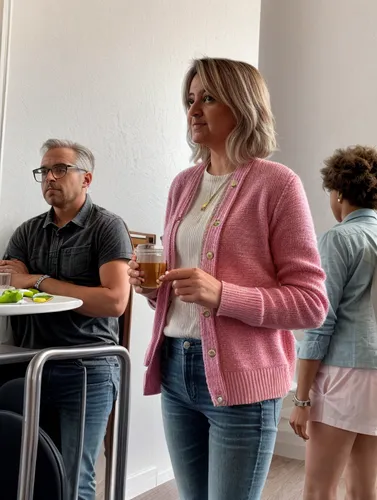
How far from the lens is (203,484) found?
123 centimetres

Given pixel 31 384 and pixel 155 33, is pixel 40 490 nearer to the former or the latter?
pixel 31 384

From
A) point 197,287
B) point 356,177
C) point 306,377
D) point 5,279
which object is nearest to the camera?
point 197,287

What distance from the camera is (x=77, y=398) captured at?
5.24 ft

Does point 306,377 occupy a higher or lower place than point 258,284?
lower

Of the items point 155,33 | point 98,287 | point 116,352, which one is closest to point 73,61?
point 155,33

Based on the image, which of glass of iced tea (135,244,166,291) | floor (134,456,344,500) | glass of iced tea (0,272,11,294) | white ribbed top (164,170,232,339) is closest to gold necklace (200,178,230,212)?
white ribbed top (164,170,232,339)

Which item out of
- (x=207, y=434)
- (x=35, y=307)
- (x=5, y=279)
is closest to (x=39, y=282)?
(x=5, y=279)

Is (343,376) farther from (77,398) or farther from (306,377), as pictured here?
(77,398)

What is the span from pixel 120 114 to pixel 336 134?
1.78 m

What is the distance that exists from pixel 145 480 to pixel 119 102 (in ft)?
5.59

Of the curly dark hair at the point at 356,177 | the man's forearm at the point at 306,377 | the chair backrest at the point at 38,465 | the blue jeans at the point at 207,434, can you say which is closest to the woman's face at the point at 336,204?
the curly dark hair at the point at 356,177

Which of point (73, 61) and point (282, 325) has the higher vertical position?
point (73, 61)

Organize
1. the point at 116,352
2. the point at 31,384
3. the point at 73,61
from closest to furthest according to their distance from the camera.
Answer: the point at 31,384, the point at 116,352, the point at 73,61

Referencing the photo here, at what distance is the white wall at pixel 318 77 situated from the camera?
11.6 ft
